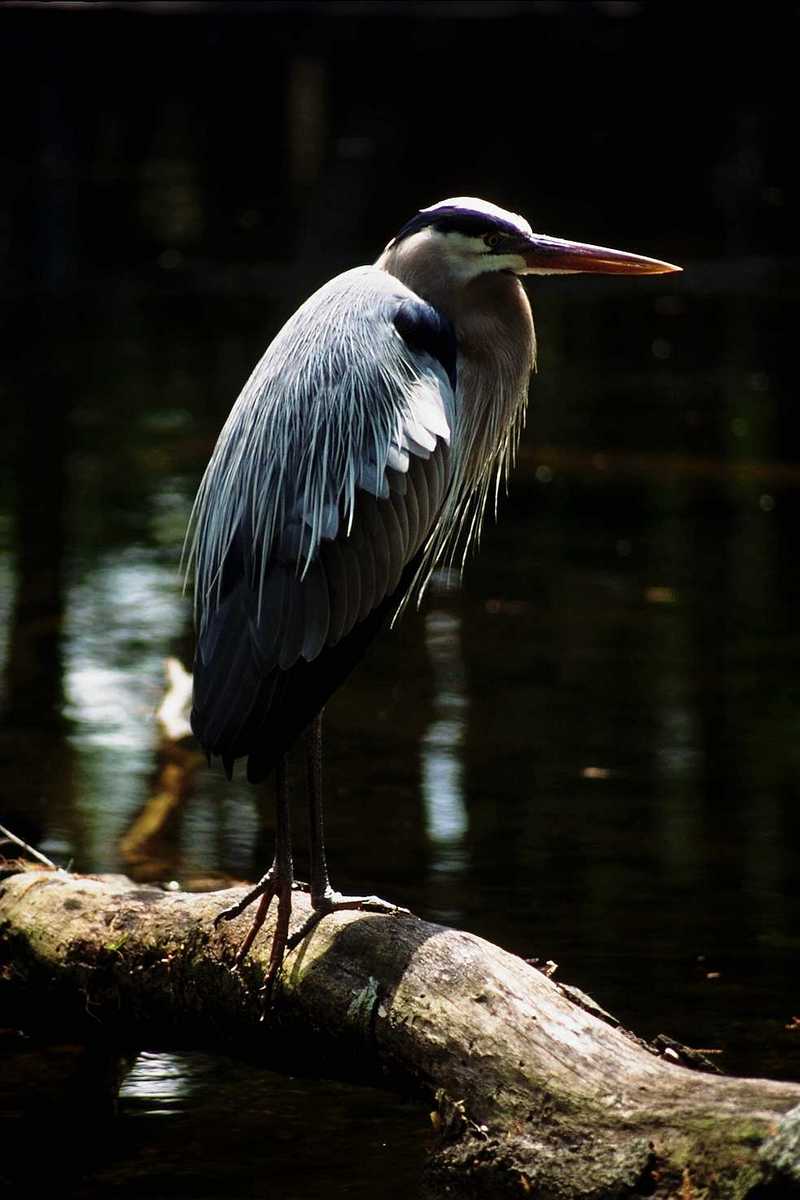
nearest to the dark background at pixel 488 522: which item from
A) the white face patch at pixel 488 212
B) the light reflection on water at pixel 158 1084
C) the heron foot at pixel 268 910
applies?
the light reflection on water at pixel 158 1084

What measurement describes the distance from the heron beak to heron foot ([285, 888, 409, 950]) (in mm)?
1325

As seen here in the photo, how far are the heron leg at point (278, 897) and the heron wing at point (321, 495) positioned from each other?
0.22 metres

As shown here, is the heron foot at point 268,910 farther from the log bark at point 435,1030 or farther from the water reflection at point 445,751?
the water reflection at point 445,751

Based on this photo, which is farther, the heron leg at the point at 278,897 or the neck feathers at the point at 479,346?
the neck feathers at the point at 479,346

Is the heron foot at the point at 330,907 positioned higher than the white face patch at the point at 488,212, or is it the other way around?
the white face patch at the point at 488,212

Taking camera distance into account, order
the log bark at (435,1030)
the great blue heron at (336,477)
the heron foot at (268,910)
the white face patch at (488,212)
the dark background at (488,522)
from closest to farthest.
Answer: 1. the log bark at (435,1030)
2. the heron foot at (268,910)
3. the great blue heron at (336,477)
4. the white face patch at (488,212)
5. the dark background at (488,522)

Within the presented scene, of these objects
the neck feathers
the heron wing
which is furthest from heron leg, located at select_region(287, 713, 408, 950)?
the neck feathers

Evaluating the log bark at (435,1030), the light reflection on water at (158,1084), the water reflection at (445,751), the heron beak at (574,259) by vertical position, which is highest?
the heron beak at (574,259)

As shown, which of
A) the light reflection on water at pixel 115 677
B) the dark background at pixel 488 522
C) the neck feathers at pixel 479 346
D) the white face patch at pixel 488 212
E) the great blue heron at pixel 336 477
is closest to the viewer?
the great blue heron at pixel 336 477

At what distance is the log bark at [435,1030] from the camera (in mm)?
3211

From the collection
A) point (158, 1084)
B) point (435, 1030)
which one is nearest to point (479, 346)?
point (435, 1030)

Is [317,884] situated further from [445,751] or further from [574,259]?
[445,751]

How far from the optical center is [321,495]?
4.13 m

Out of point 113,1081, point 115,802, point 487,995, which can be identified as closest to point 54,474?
point 115,802
